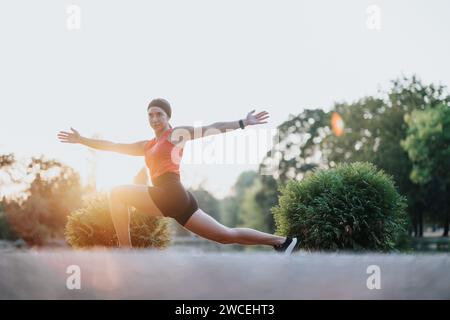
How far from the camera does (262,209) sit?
1874 inches

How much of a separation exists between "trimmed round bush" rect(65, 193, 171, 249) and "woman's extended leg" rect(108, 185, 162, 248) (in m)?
1.89

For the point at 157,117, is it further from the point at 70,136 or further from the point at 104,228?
the point at 104,228

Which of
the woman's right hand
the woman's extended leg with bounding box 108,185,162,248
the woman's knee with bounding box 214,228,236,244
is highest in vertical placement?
the woman's right hand

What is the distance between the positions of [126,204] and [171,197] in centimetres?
58

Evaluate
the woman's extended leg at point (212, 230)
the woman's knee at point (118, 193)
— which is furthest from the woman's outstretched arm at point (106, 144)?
the woman's extended leg at point (212, 230)

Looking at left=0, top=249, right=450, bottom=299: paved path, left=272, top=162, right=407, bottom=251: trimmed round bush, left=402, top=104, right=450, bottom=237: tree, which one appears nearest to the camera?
left=0, top=249, right=450, bottom=299: paved path

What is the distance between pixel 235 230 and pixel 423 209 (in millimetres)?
35217

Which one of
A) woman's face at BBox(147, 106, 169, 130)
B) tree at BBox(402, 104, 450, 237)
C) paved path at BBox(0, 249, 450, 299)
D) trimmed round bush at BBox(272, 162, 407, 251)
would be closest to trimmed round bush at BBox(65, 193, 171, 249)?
trimmed round bush at BBox(272, 162, 407, 251)

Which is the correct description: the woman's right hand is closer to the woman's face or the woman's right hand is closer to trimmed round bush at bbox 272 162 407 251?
the woman's face

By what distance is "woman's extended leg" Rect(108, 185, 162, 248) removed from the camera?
5289mm

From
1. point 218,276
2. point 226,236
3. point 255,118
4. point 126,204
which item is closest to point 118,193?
point 126,204

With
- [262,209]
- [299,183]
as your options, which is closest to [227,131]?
[299,183]

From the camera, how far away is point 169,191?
523 cm
